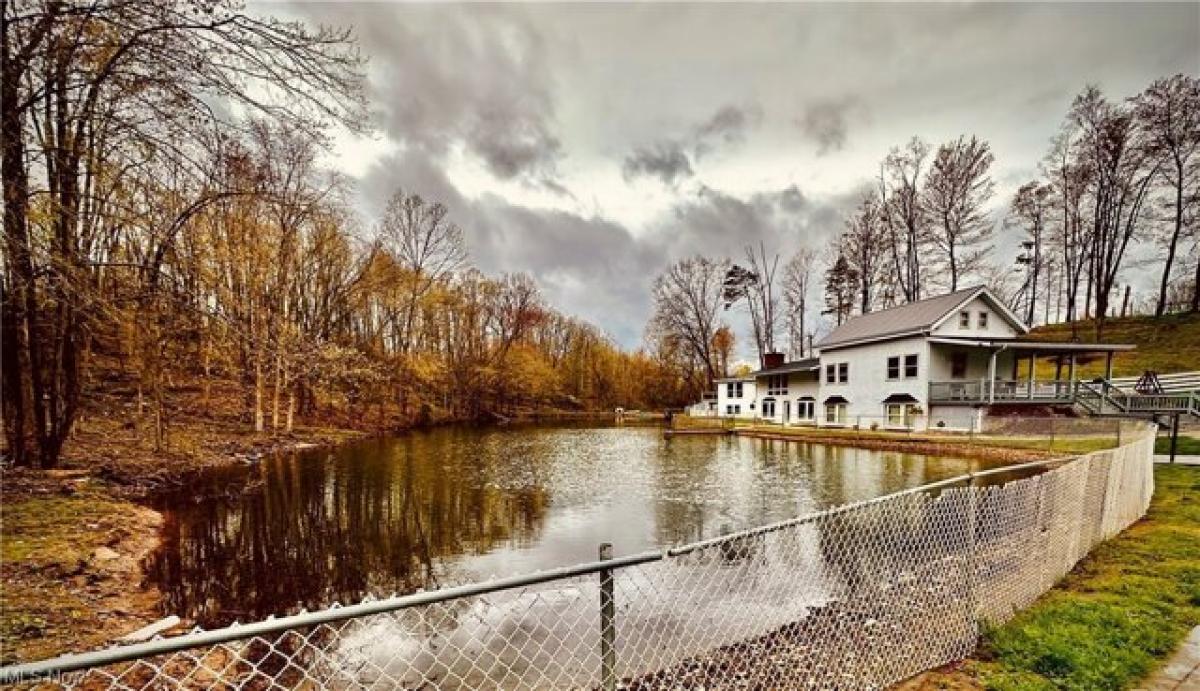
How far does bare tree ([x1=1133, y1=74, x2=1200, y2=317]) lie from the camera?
28.1m

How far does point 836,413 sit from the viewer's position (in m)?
28.5

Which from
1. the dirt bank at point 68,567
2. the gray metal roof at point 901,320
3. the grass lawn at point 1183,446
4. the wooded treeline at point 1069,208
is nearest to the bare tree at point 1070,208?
the wooded treeline at point 1069,208

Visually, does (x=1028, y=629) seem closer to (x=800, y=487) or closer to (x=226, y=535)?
(x=800, y=487)

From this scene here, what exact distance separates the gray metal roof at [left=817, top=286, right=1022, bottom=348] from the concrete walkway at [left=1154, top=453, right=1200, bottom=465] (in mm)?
10407

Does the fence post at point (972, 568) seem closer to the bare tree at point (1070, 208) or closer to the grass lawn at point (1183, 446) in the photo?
the grass lawn at point (1183, 446)

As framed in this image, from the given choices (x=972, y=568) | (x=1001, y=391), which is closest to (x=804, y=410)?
(x=1001, y=391)

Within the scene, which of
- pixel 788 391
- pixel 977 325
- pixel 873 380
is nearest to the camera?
pixel 977 325

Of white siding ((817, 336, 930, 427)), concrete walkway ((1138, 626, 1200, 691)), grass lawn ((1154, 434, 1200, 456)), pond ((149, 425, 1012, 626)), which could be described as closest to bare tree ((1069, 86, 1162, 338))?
white siding ((817, 336, 930, 427))

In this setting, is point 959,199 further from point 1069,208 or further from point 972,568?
point 972,568

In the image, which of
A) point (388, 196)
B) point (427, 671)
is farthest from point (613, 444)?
point (388, 196)

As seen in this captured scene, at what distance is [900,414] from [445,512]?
2283cm

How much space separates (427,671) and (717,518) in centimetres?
664

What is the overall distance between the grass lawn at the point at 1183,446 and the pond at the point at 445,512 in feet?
15.9

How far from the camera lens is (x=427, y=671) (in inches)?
185
